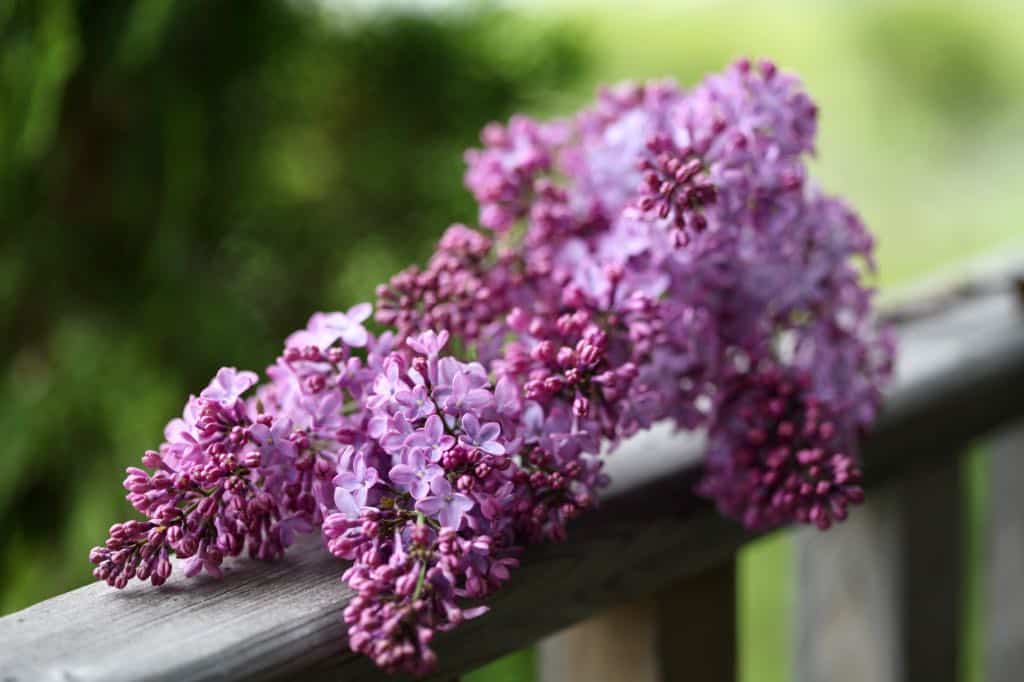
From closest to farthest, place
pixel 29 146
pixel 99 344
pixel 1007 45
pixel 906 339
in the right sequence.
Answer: pixel 906 339
pixel 29 146
pixel 99 344
pixel 1007 45

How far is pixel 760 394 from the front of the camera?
687mm

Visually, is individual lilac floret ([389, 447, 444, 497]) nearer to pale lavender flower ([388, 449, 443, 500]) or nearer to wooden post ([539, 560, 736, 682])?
pale lavender flower ([388, 449, 443, 500])

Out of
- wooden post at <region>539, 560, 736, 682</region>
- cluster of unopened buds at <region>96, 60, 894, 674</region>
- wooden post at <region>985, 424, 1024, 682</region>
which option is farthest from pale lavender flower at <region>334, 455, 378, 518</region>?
wooden post at <region>985, 424, 1024, 682</region>

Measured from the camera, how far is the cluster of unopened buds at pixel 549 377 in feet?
1.73

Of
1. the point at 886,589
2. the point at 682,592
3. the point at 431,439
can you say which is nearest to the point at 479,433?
the point at 431,439

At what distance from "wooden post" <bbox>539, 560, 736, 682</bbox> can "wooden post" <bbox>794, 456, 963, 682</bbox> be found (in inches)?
14.1

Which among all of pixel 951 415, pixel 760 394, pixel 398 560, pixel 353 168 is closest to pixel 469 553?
pixel 398 560

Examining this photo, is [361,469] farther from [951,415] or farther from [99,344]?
[99,344]

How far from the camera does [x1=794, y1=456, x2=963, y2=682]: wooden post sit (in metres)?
1.20

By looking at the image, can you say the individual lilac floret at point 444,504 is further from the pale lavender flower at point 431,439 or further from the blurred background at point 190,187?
the blurred background at point 190,187

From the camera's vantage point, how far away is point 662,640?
0.85 metres

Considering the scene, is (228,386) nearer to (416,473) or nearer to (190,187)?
(416,473)

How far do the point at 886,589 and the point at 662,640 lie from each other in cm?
45

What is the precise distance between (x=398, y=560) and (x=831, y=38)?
4349 millimetres
